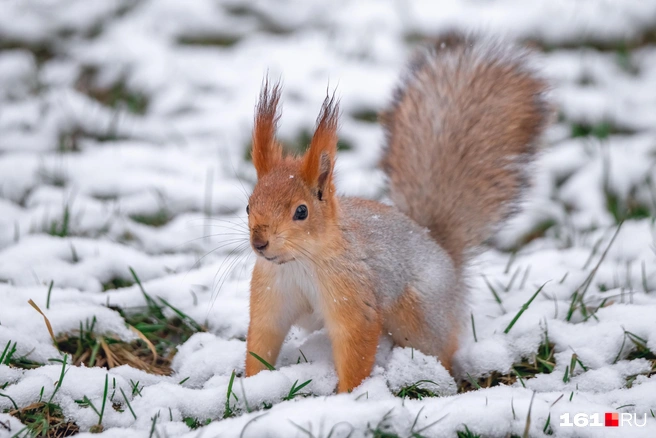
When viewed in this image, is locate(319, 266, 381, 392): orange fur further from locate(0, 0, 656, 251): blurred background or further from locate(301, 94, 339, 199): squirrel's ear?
locate(0, 0, 656, 251): blurred background

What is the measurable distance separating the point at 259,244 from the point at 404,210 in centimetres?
81

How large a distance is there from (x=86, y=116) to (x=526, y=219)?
A: 7.51ft

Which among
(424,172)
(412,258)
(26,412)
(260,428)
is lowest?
(26,412)

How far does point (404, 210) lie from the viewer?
234 centimetres

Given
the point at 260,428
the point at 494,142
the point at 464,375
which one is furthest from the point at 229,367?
the point at 494,142

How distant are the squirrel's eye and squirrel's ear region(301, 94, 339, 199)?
76 millimetres

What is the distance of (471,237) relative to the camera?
2.31m

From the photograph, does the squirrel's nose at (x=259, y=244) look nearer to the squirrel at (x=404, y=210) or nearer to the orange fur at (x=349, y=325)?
the squirrel at (x=404, y=210)

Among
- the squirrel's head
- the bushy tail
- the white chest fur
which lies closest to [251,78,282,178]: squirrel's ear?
the squirrel's head

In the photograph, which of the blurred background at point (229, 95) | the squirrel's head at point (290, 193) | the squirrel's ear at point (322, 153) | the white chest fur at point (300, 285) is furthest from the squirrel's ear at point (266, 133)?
the blurred background at point (229, 95)

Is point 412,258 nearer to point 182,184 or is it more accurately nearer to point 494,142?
point 494,142

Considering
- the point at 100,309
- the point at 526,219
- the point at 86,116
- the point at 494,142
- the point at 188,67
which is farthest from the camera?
the point at 188,67

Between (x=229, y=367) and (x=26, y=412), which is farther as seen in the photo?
(x=229, y=367)

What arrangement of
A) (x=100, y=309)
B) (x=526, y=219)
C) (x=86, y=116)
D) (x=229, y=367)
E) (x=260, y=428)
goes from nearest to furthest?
(x=260, y=428) < (x=229, y=367) < (x=100, y=309) < (x=526, y=219) < (x=86, y=116)
